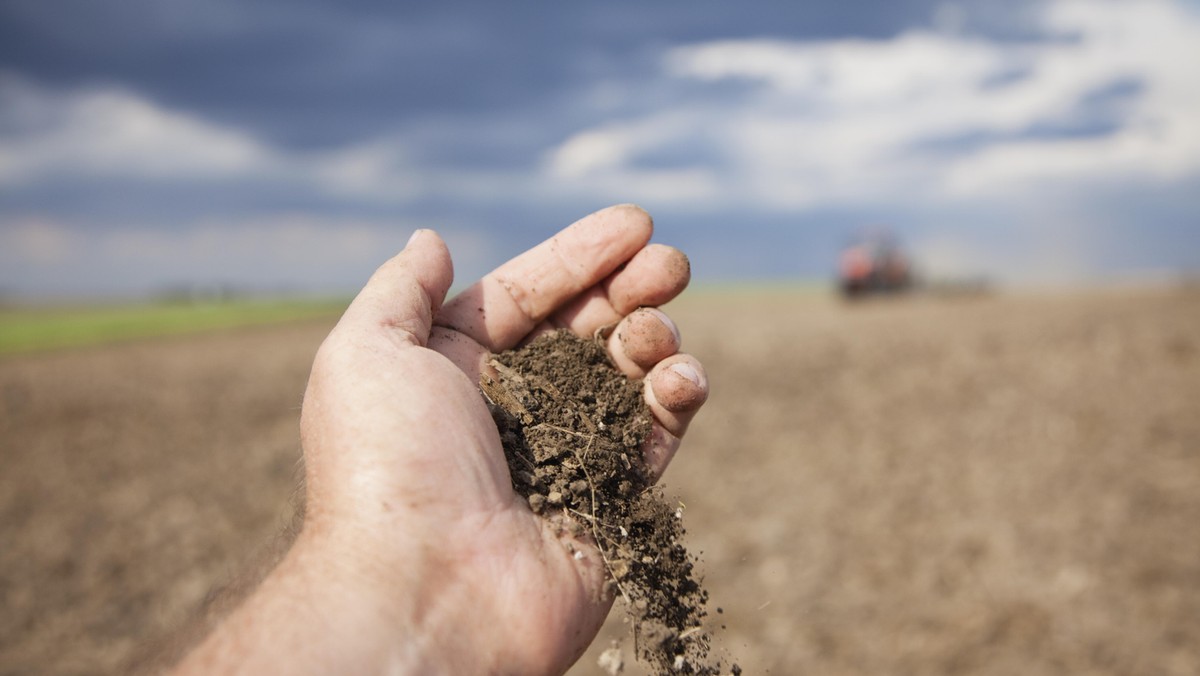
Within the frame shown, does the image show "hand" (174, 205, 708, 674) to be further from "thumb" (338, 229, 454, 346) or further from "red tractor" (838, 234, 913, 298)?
"red tractor" (838, 234, 913, 298)

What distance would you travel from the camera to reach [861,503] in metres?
7.69

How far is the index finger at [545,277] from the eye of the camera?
2977 mm

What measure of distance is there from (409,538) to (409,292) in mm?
896

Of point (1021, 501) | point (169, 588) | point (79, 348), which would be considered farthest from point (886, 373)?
point (79, 348)

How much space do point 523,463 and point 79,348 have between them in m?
25.0

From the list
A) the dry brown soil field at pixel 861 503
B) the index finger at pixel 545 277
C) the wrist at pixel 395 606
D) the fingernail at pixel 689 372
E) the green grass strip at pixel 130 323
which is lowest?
the green grass strip at pixel 130 323

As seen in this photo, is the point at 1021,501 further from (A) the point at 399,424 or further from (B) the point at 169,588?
(B) the point at 169,588

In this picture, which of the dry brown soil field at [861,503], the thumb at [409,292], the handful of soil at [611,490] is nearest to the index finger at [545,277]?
the thumb at [409,292]

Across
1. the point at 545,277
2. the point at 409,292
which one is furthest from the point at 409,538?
the point at 545,277

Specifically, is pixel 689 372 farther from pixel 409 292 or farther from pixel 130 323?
pixel 130 323

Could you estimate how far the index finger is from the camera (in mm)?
2977

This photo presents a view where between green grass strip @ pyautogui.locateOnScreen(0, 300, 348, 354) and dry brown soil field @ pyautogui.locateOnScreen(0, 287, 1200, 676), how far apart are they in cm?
Result: 1205

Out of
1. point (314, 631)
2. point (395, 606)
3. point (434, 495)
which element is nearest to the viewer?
point (314, 631)

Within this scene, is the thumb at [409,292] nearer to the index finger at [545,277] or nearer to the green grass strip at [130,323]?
the index finger at [545,277]
